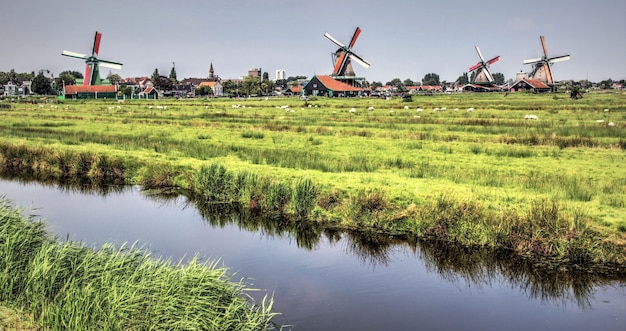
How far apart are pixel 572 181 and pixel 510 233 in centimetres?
634

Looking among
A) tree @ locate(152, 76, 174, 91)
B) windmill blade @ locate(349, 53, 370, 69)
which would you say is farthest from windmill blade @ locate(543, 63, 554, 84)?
tree @ locate(152, 76, 174, 91)

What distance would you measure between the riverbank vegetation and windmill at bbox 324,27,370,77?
288 feet

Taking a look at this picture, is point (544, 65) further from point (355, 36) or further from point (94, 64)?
point (94, 64)

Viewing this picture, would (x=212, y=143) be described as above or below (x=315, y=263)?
above

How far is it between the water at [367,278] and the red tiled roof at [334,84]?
104 meters

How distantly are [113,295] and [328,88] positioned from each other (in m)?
113

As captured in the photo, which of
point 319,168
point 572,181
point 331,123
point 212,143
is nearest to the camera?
point 572,181

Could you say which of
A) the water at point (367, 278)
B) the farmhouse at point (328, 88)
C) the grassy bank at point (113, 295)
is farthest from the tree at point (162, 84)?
the grassy bank at point (113, 295)

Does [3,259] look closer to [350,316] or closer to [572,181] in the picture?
[350,316]

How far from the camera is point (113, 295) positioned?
30.2 ft

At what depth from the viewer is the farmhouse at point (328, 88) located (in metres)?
121

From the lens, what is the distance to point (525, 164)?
24.3 meters

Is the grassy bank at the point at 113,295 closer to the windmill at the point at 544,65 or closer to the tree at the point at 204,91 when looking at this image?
the windmill at the point at 544,65

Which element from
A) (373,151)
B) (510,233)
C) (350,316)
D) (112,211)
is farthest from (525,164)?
(112,211)
